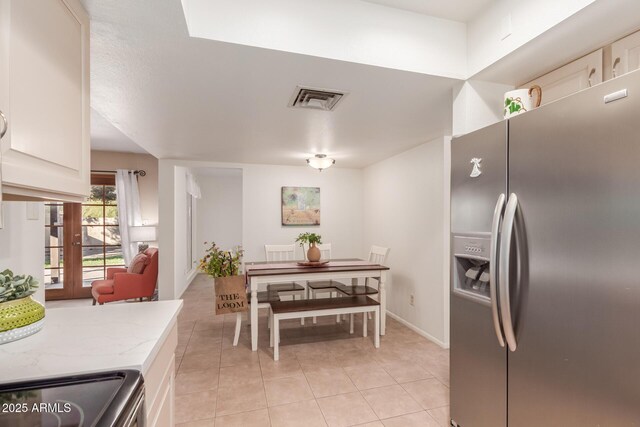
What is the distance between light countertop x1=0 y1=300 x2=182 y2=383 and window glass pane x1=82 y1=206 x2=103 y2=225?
15.5ft

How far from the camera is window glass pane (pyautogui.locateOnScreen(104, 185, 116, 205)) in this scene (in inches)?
213

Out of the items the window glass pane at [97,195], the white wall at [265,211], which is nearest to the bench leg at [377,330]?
the white wall at [265,211]

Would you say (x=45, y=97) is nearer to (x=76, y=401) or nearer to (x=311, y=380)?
(x=76, y=401)

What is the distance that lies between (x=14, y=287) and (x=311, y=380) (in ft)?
6.81

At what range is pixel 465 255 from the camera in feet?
5.12

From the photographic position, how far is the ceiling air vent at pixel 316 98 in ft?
6.64

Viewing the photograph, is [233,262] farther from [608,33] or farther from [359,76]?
[608,33]

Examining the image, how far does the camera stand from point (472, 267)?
5.19ft

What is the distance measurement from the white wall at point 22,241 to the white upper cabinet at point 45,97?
0.93ft

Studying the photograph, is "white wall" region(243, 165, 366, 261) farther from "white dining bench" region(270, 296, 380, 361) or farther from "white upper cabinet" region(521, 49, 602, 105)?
"white upper cabinet" region(521, 49, 602, 105)

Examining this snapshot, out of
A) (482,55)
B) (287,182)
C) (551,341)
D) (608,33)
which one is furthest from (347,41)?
(287,182)

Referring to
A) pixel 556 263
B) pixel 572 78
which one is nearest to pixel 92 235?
pixel 556 263

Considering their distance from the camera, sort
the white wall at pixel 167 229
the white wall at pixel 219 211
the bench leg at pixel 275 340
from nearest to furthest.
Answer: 1. the bench leg at pixel 275 340
2. the white wall at pixel 167 229
3. the white wall at pixel 219 211

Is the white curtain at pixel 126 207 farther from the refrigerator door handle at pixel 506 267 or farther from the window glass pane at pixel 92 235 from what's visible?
the refrigerator door handle at pixel 506 267
